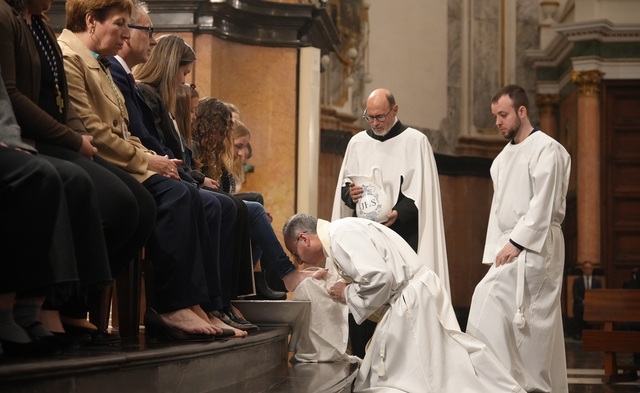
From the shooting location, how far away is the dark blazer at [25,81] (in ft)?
11.2

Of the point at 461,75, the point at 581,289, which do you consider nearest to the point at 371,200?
the point at 581,289

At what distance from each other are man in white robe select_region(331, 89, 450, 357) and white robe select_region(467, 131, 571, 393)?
0.64 metres

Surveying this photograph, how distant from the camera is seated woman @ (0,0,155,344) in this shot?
3.41m

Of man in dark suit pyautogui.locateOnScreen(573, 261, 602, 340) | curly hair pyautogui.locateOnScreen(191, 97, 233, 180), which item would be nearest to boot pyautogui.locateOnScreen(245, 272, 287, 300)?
curly hair pyautogui.locateOnScreen(191, 97, 233, 180)

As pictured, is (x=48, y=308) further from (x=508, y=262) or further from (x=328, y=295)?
(x=508, y=262)

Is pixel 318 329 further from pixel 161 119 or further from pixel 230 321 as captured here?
pixel 161 119

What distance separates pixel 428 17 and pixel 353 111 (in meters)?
2.85

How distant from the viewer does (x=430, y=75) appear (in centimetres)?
1773

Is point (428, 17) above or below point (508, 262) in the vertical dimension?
above

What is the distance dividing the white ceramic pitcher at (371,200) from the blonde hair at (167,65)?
185 centimetres

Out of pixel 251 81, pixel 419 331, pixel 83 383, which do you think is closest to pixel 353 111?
pixel 251 81

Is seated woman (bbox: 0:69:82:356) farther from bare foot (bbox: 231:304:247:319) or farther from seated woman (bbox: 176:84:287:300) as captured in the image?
bare foot (bbox: 231:304:247:319)

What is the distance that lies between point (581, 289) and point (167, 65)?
11409mm

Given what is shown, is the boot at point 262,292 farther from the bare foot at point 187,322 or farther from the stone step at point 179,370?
the bare foot at point 187,322
